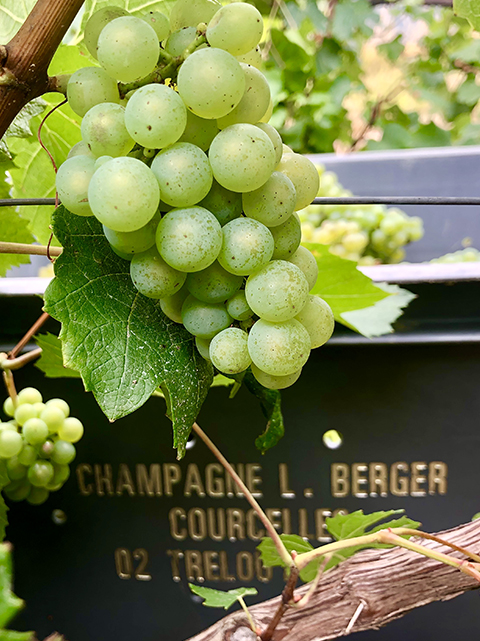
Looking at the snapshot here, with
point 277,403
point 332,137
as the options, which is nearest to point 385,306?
point 277,403

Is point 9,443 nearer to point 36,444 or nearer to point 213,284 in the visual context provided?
point 36,444

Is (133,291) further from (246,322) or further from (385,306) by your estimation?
(385,306)

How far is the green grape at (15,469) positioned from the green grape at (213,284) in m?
0.28

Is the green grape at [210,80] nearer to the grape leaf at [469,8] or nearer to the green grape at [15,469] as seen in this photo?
the grape leaf at [469,8]

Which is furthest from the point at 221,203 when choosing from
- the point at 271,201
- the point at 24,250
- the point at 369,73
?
the point at 369,73

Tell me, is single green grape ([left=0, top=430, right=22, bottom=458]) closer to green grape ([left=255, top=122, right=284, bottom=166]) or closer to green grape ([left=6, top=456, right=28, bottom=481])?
green grape ([left=6, top=456, right=28, bottom=481])

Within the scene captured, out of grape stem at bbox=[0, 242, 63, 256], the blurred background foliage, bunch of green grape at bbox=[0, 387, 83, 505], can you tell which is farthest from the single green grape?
the blurred background foliage

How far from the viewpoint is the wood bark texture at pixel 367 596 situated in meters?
0.34

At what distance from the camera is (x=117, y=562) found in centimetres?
48

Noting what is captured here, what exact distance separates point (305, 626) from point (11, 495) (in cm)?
25

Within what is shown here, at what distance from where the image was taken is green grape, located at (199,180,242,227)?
21 cm

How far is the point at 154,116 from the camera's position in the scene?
0.18 meters

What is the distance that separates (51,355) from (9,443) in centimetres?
8

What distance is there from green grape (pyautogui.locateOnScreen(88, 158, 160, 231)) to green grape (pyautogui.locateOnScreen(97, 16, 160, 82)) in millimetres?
36
